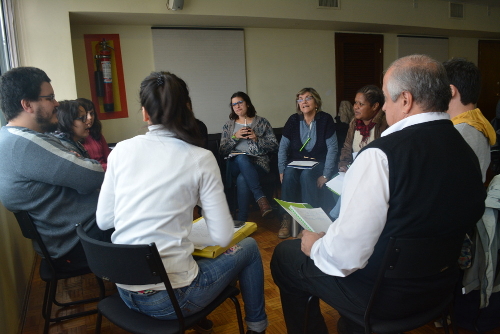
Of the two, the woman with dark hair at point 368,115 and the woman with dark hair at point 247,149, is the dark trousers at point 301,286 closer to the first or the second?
the woman with dark hair at point 368,115

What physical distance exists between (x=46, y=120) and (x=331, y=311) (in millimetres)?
1836

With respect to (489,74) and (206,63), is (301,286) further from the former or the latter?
(489,74)

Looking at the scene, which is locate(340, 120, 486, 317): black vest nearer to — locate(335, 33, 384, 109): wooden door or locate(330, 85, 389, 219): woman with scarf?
locate(330, 85, 389, 219): woman with scarf

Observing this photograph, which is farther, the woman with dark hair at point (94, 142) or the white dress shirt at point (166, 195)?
the woman with dark hair at point (94, 142)

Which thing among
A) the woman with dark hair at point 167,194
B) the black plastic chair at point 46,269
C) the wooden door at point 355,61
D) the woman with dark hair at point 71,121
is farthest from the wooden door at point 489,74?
the black plastic chair at point 46,269

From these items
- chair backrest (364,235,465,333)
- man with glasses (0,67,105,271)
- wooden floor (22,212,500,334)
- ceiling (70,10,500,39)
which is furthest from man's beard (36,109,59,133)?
ceiling (70,10,500,39)

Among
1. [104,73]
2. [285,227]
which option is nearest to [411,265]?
A: [285,227]

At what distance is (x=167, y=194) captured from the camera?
1.22m

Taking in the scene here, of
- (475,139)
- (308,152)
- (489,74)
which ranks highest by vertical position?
(489,74)

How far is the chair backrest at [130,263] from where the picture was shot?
1124 mm

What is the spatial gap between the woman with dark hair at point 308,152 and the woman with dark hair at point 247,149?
0.64 feet

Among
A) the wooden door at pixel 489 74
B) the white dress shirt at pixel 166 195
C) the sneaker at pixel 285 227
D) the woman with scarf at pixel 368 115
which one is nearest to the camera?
the white dress shirt at pixel 166 195

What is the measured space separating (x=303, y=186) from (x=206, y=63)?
8.90ft

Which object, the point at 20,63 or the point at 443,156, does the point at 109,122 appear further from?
the point at 443,156
